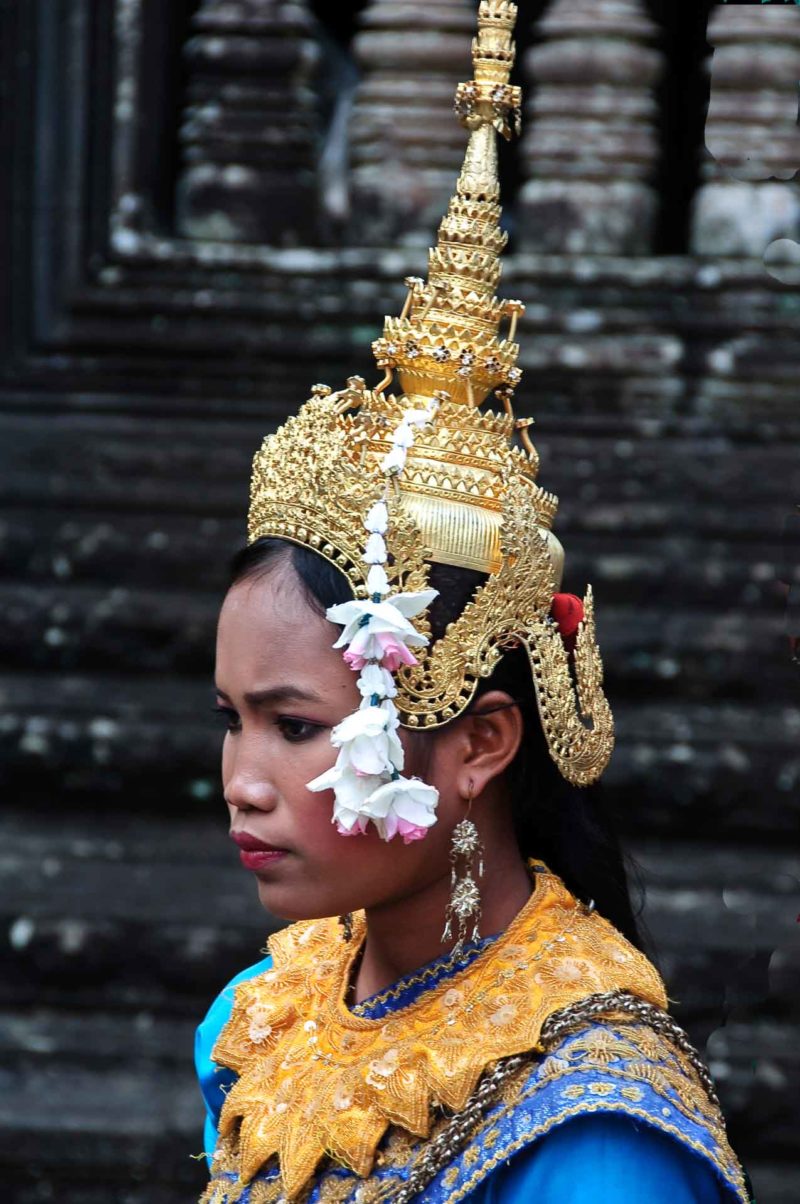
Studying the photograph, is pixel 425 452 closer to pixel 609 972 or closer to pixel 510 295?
pixel 609 972

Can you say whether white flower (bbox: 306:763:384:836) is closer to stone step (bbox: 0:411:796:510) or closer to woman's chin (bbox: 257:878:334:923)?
woman's chin (bbox: 257:878:334:923)

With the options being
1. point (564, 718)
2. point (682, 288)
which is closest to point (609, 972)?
point (564, 718)

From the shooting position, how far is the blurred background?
4242 millimetres

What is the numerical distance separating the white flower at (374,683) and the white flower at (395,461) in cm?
28

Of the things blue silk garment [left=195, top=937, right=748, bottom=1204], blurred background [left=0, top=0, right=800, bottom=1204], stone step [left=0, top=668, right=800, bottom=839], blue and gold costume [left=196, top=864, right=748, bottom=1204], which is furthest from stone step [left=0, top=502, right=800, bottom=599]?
blue silk garment [left=195, top=937, right=748, bottom=1204]

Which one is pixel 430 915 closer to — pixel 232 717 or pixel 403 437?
pixel 232 717

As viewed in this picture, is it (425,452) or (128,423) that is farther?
(128,423)

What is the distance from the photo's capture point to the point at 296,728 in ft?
6.88

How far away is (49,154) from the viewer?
192 inches

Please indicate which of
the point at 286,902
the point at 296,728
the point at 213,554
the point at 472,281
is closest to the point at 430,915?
the point at 286,902

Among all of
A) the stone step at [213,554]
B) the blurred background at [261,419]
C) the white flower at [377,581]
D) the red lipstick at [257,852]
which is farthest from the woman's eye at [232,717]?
the stone step at [213,554]

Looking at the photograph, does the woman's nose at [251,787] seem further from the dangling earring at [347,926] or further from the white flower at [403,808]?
the dangling earring at [347,926]

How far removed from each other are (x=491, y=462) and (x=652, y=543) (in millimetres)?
2362

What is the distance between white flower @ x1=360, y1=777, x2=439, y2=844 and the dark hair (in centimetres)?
11
